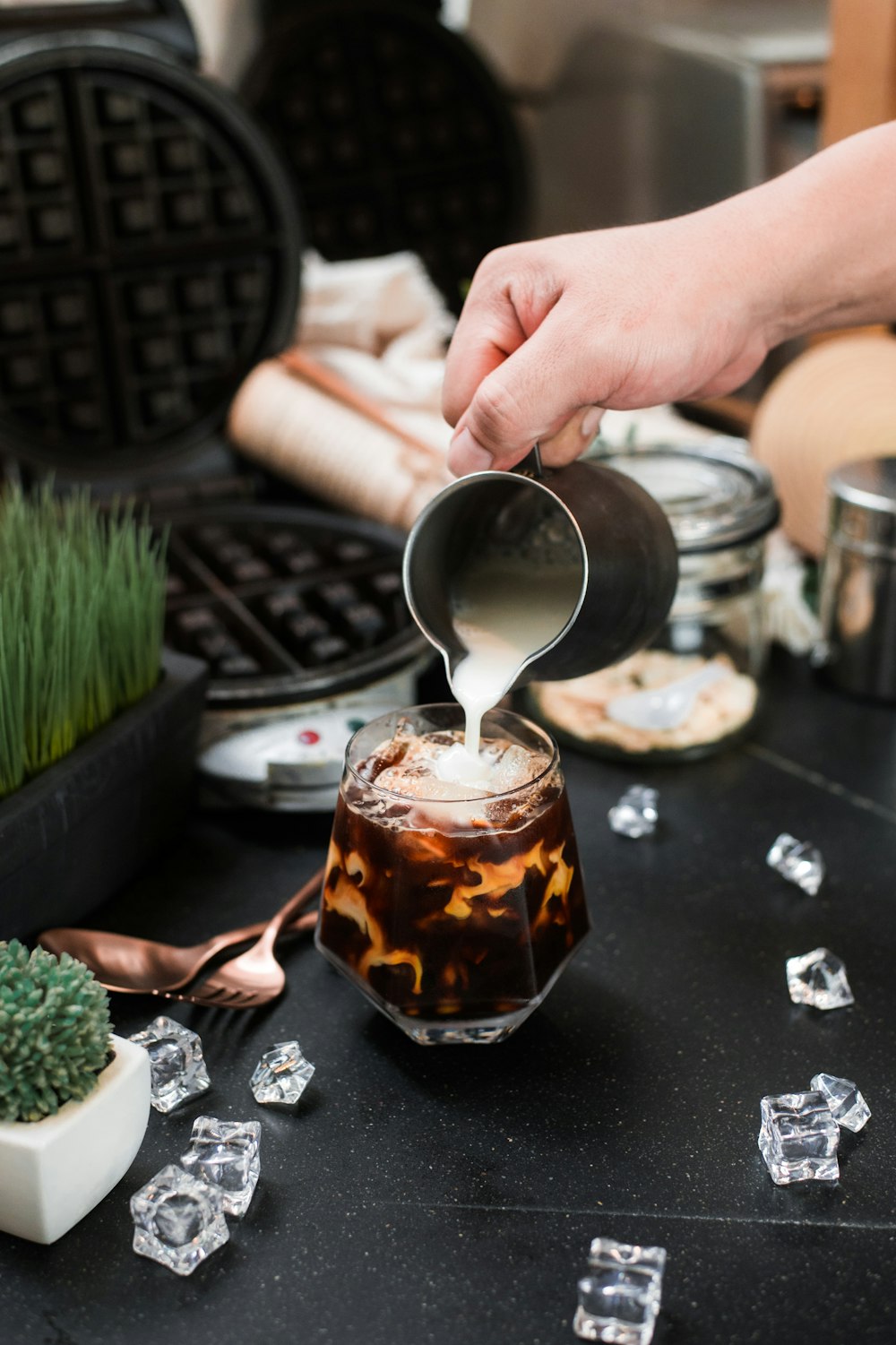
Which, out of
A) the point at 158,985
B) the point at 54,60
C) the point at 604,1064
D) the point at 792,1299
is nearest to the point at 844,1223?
the point at 792,1299

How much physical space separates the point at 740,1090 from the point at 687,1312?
0.20 m

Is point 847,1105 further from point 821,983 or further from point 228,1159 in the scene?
point 228,1159

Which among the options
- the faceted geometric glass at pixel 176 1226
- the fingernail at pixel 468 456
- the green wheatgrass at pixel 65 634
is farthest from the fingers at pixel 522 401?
the faceted geometric glass at pixel 176 1226

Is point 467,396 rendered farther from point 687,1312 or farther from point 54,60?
point 54,60

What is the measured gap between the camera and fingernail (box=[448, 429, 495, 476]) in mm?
967

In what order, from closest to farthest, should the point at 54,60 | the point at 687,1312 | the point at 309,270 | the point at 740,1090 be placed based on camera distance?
the point at 687,1312, the point at 740,1090, the point at 54,60, the point at 309,270

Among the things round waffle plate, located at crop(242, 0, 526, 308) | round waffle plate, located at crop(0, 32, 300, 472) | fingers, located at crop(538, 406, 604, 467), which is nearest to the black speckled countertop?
fingers, located at crop(538, 406, 604, 467)

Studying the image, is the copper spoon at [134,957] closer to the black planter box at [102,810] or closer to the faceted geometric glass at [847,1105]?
the black planter box at [102,810]

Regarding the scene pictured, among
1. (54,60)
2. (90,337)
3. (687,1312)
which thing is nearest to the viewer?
(687,1312)

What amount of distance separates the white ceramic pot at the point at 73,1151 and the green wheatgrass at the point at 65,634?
272 millimetres

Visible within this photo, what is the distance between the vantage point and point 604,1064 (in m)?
0.95

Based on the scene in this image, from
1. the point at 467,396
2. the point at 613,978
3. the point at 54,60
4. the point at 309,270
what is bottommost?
the point at 613,978

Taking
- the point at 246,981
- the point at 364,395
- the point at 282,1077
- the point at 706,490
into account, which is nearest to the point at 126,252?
the point at 364,395

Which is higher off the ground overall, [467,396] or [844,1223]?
[467,396]
